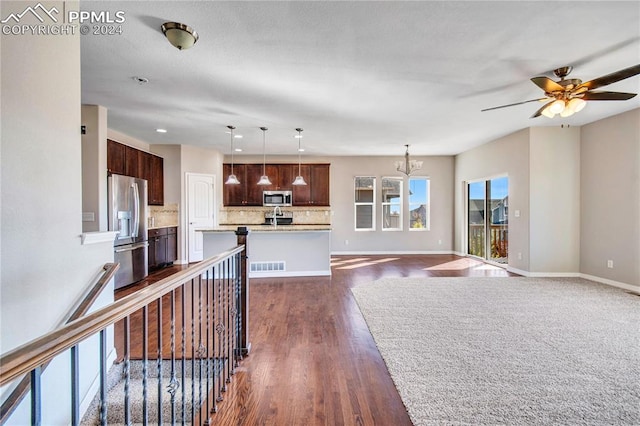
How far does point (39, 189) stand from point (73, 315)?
2.70 ft

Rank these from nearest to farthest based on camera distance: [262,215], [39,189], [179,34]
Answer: [39,189]
[179,34]
[262,215]

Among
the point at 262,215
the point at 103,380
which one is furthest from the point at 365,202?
the point at 103,380

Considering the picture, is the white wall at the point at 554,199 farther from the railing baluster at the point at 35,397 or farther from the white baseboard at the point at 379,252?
the railing baluster at the point at 35,397

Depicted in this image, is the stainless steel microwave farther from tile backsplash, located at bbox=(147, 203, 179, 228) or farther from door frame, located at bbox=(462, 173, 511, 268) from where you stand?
door frame, located at bbox=(462, 173, 511, 268)

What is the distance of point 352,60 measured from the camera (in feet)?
9.70

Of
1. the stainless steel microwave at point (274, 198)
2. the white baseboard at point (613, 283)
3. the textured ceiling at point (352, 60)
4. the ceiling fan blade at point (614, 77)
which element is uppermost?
the textured ceiling at point (352, 60)

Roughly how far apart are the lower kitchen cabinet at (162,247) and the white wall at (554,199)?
7006mm

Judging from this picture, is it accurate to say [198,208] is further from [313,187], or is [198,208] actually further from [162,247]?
[313,187]

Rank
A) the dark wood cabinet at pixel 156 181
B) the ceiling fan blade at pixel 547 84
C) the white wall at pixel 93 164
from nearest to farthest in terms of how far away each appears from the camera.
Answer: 1. the ceiling fan blade at pixel 547 84
2. the white wall at pixel 93 164
3. the dark wood cabinet at pixel 156 181

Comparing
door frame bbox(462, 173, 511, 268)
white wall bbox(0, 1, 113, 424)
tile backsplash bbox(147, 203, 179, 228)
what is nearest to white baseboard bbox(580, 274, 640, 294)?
door frame bbox(462, 173, 511, 268)

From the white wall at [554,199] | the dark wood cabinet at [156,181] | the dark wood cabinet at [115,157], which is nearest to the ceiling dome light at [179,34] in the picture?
the dark wood cabinet at [115,157]

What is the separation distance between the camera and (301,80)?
3400 millimetres

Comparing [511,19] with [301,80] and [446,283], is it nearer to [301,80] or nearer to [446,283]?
[301,80]

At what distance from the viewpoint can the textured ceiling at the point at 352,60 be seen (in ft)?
7.39
